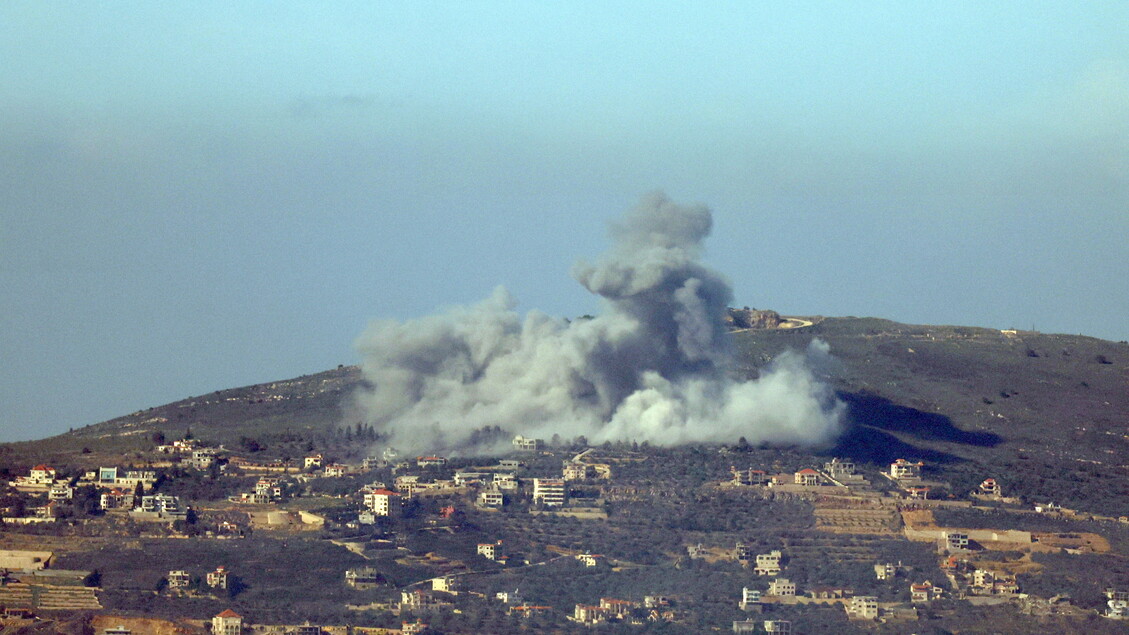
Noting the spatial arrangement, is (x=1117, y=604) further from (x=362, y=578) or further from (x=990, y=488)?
(x=362, y=578)

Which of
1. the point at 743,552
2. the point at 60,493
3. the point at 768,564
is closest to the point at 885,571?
the point at 768,564

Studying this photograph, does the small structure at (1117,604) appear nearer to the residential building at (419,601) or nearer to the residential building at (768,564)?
the residential building at (768,564)

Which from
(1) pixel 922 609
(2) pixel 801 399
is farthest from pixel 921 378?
(1) pixel 922 609

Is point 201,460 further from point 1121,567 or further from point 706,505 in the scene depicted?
point 1121,567

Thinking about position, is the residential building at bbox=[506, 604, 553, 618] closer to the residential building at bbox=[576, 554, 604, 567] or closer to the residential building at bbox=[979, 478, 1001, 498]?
the residential building at bbox=[576, 554, 604, 567]

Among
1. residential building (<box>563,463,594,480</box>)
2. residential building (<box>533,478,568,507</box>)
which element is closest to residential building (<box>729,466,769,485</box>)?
residential building (<box>563,463,594,480</box>)

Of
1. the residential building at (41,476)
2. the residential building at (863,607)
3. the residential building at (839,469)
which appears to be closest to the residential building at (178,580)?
the residential building at (41,476)
